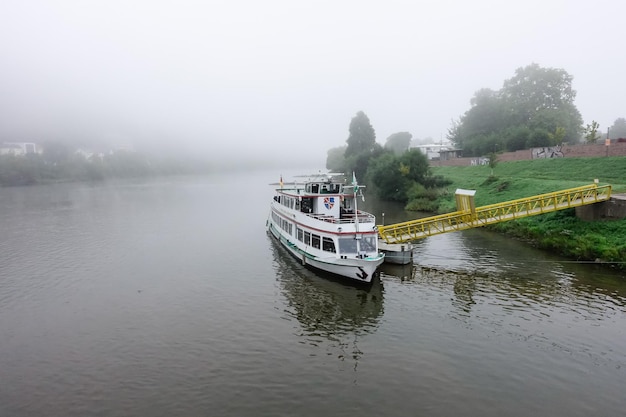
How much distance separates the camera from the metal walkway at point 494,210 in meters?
33.6

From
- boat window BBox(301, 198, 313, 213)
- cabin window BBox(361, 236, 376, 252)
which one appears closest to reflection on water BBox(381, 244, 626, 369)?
cabin window BBox(361, 236, 376, 252)

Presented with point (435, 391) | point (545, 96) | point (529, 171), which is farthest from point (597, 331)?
point (545, 96)

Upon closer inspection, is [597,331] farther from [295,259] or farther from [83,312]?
[83,312]

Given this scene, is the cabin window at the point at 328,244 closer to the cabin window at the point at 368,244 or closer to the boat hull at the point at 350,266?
the boat hull at the point at 350,266

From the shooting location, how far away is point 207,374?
1744cm

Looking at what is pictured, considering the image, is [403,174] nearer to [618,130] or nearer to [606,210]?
[606,210]

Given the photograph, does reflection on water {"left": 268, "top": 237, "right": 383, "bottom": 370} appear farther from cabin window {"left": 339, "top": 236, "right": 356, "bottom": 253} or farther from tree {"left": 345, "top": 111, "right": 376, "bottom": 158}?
tree {"left": 345, "top": 111, "right": 376, "bottom": 158}

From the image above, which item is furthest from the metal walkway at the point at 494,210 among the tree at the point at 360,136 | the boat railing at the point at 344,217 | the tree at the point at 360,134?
the tree at the point at 360,134

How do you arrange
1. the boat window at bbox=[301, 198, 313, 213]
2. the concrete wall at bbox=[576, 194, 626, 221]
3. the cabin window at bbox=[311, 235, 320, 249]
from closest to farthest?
the cabin window at bbox=[311, 235, 320, 249], the concrete wall at bbox=[576, 194, 626, 221], the boat window at bbox=[301, 198, 313, 213]

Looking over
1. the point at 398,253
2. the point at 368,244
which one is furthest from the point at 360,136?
the point at 368,244

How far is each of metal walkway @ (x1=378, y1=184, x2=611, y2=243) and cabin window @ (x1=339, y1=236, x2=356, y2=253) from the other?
8.12m

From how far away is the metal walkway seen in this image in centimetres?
3356

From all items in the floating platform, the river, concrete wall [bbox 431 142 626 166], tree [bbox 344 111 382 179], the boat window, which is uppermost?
tree [bbox 344 111 382 179]

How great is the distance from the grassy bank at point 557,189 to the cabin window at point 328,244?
2034cm
